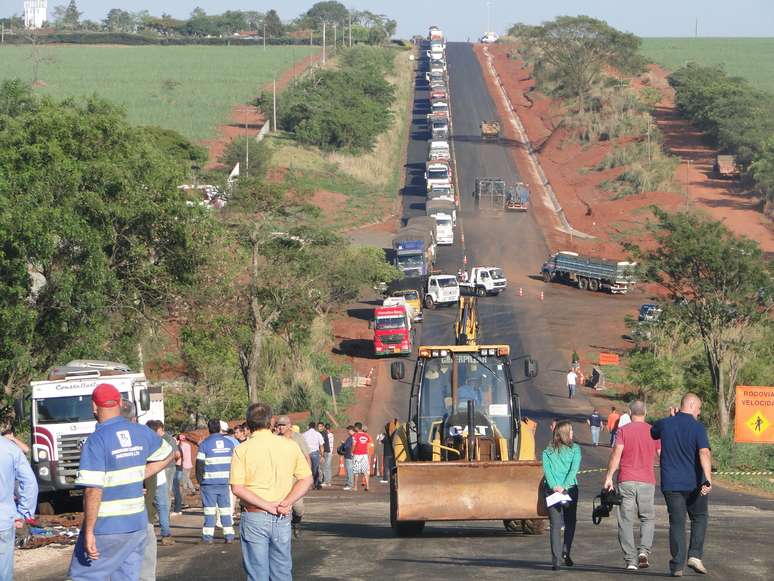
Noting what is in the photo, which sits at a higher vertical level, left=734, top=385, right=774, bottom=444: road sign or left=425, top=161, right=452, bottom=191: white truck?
left=425, top=161, right=452, bottom=191: white truck

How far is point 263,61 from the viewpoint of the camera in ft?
541

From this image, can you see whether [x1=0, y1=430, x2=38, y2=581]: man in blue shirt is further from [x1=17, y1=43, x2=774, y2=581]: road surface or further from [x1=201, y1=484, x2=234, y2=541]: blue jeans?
[x1=201, y1=484, x2=234, y2=541]: blue jeans

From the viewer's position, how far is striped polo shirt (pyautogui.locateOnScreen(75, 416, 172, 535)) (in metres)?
9.25

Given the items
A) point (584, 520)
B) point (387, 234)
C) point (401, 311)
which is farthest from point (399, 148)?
point (584, 520)

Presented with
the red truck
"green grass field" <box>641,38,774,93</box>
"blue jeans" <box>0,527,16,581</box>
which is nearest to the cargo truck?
the red truck

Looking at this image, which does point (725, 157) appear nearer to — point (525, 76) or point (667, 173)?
point (667, 173)

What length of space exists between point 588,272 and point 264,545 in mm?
55707

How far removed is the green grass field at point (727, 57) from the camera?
151 metres

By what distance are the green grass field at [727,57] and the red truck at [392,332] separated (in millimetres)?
94248

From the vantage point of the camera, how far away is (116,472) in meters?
9.33

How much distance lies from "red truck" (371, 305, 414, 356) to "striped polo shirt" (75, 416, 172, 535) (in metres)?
41.6

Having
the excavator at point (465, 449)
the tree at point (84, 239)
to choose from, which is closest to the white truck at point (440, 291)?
the tree at point (84, 239)

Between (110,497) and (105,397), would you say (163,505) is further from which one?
(105,397)

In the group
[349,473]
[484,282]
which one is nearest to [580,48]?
[484,282]
